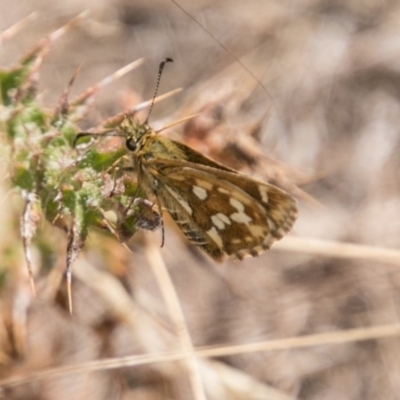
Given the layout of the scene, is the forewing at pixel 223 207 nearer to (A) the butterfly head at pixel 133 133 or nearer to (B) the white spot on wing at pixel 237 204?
(B) the white spot on wing at pixel 237 204

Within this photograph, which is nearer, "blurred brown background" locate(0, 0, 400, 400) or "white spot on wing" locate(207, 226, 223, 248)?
"white spot on wing" locate(207, 226, 223, 248)

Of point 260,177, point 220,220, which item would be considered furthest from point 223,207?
point 260,177

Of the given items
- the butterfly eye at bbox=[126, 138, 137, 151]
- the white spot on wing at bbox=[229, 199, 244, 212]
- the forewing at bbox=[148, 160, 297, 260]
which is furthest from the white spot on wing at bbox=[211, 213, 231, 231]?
the butterfly eye at bbox=[126, 138, 137, 151]

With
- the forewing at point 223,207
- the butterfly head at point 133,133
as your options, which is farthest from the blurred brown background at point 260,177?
the butterfly head at point 133,133

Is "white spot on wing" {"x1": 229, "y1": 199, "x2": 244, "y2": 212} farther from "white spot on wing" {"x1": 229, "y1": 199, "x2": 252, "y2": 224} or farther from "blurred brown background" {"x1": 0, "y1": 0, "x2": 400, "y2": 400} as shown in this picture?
"blurred brown background" {"x1": 0, "y1": 0, "x2": 400, "y2": 400}

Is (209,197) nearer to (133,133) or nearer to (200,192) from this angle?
(200,192)

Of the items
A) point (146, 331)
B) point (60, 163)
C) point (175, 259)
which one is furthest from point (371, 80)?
point (60, 163)

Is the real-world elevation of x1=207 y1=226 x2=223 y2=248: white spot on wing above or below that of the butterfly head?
below
